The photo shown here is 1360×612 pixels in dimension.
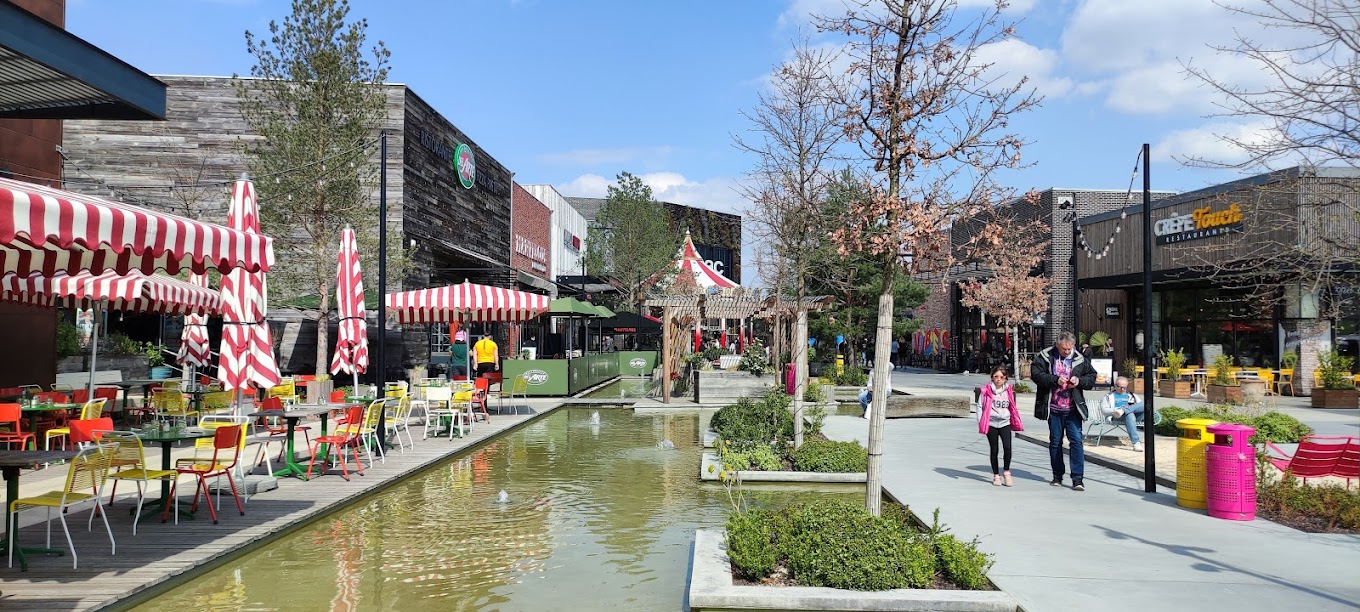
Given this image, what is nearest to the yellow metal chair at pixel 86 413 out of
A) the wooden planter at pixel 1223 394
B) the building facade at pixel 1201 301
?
the building facade at pixel 1201 301

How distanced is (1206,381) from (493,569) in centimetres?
2515

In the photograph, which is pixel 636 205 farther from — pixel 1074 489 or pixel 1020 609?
pixel 1020 609

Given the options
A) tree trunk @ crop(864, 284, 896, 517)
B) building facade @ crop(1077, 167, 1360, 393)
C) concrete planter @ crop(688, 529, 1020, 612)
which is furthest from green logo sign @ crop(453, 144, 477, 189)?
concrete planter @ crop(688, 529, 1020, 612)

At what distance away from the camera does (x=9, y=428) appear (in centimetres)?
1216

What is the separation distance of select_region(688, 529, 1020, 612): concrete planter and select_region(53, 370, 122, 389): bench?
1520cm

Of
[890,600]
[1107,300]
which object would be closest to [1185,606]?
[890,600]

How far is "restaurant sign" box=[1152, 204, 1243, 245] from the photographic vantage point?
26672 mm

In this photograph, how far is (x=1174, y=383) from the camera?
25422mm

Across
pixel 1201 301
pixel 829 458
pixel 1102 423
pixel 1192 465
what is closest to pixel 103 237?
pixel 829 458

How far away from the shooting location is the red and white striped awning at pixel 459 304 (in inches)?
717

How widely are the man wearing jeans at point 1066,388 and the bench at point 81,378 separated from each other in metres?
15.9

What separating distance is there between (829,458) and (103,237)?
801 centimetres

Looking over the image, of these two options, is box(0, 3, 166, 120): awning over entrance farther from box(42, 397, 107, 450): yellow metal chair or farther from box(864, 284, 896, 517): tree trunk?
box(864, 284, 896, 517): tree trunk

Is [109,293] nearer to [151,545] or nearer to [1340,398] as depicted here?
[151,545]
